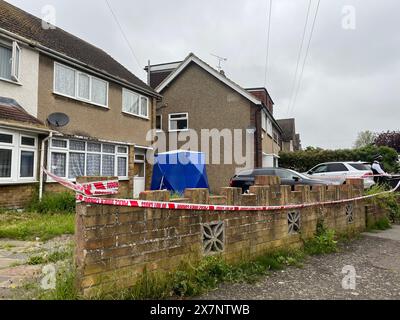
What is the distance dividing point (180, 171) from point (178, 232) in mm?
10262

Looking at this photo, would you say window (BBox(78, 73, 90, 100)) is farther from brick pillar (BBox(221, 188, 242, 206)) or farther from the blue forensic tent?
brick pillar (BBox(221, 188, 242, 206))

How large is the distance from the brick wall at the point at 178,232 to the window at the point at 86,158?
796 cm

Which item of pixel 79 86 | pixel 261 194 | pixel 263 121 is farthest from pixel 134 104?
pixel 261 194

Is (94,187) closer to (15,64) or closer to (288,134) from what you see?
(15,64)

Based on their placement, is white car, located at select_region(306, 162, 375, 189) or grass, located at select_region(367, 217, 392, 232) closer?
grass, located at select_region(367, 217, 392, 232)

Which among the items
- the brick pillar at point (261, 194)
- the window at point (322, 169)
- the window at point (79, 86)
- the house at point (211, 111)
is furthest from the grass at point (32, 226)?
the window at point (322, 169)

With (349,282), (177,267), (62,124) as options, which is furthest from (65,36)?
(349,282)

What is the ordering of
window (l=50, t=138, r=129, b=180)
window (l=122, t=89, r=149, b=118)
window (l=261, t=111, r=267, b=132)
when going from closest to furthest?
window (l=50, t=138, r=129, b=180)
window (l=122, t=89, r=149, b=118)
window (l=261, t=111, r=267, b=132)

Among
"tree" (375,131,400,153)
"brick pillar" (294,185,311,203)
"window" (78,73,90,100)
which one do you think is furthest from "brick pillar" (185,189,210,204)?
"tree" (375,131,400,153)

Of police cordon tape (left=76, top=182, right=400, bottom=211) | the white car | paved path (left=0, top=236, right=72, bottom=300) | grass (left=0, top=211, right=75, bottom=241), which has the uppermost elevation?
the white car

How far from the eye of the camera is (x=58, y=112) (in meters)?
10.7

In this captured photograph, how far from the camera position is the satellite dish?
10312mm

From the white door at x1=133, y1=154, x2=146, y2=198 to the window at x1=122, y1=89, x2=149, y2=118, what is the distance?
2.16 m
